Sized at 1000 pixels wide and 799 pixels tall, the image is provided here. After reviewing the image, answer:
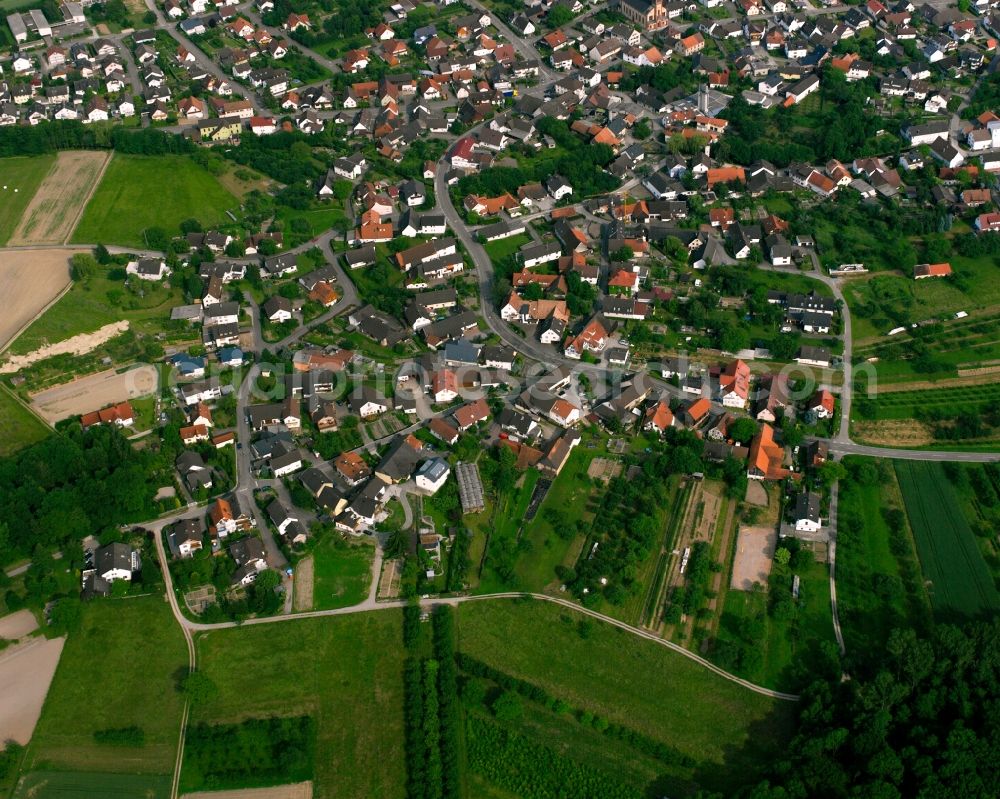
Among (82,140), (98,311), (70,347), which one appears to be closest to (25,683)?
(70,347)

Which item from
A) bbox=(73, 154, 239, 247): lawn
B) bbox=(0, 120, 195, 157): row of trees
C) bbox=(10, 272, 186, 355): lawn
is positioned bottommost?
bbox=(10, 272, 186, 355): lawn

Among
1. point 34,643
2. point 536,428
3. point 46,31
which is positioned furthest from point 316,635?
point 46,31

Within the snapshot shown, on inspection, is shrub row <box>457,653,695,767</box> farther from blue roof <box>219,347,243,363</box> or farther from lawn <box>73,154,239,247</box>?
lawn <box>73,154,239,247</box>

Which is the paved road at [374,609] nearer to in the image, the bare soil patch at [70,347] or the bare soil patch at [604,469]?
the bare soil patch at [604,469]

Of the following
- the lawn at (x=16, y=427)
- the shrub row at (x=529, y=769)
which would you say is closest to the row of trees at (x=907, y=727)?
the shrub row at (x=529, y=769)

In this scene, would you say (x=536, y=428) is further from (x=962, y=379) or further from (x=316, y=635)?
(x=962, y=379)

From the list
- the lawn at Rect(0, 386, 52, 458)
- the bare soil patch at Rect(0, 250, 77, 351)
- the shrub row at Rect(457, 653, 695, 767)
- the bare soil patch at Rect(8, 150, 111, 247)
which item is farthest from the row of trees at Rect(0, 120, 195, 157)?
the shrub row at Rect(457, 653, 695, 767)

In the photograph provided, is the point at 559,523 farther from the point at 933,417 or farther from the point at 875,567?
the point at 933,417

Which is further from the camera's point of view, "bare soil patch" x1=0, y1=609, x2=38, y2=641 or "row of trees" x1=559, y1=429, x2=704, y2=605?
"row of trees" x1=559, y1=429, x2=704, y2=605
